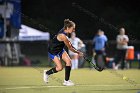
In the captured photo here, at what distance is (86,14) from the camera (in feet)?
102

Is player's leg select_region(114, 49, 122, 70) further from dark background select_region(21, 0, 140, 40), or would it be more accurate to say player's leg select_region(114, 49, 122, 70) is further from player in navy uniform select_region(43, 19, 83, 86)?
player in navy uniform select_region(43, 19, 83, 86)

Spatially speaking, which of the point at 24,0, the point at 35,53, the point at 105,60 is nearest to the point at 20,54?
the point at 35,53

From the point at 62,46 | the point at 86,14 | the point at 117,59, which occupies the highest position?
the point at 86,14

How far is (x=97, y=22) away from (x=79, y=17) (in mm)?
1738

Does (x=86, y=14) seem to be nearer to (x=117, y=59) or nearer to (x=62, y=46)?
(x=117, y=59)

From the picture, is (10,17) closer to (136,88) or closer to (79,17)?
(79,17)

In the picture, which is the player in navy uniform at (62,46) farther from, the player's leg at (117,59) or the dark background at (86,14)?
the dark background at (86,14)

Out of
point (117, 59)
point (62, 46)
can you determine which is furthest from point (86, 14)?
point (62, 46)

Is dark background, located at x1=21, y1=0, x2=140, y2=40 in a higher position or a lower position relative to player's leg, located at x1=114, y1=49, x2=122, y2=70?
higher

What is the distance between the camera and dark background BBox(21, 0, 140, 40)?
1205 inches

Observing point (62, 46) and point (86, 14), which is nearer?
point (62, 46)

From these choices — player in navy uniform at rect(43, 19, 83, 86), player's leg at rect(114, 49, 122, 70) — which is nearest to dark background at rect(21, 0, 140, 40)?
player's leg at rect(114, 49, 122, 70)

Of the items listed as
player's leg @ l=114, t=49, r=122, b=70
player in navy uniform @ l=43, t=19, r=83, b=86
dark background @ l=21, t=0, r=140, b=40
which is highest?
dark background @ l=21, t=0, r=140, b=40

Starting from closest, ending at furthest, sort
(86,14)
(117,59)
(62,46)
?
(62,46) → (117,59) → (86,14)
